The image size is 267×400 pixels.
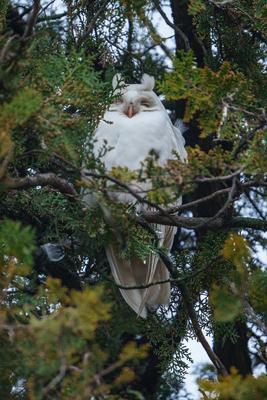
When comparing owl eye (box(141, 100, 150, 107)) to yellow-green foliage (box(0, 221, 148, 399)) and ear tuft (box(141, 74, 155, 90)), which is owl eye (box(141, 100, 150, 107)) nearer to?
ear tuft (box(141, 74, 155, 90))

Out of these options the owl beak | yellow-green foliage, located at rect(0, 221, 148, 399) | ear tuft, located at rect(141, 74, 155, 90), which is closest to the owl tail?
the owl beak

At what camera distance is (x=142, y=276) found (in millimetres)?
4871

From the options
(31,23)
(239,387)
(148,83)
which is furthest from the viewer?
(148,83)

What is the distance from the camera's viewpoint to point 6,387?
326 centimetres

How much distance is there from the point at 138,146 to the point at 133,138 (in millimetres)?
40

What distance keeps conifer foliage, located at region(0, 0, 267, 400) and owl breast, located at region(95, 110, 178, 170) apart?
26 cm

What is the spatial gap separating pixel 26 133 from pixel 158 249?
1.09 meters

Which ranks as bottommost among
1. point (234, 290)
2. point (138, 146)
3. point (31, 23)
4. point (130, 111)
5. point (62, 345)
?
point (62, 345)

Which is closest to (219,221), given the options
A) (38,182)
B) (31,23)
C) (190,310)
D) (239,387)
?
(190,310)

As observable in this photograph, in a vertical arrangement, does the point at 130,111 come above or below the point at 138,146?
above

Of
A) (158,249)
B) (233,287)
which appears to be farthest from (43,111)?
(158,249)

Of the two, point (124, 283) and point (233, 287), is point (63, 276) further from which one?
point (233, 287)

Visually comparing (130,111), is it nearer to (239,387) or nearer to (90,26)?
(90,26)

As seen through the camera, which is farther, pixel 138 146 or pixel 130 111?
pixel 130 111
